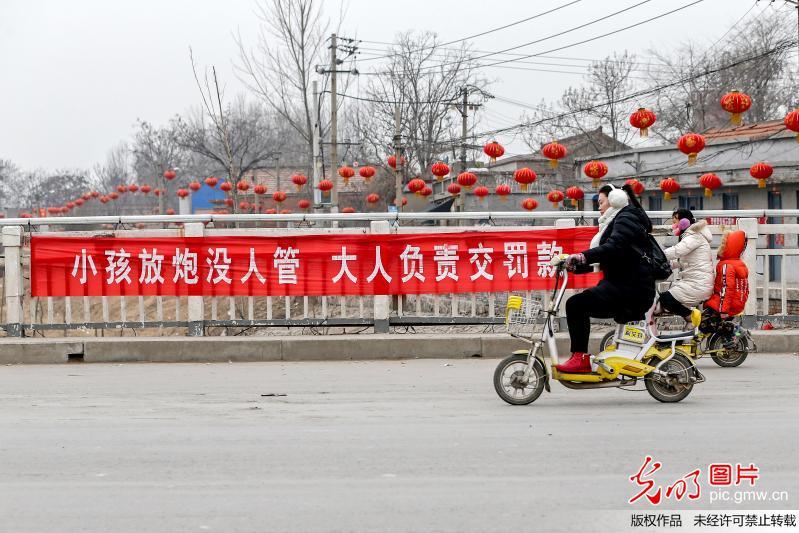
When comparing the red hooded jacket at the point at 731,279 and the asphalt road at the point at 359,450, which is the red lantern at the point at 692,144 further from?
the asphalt road at the point at 359,450

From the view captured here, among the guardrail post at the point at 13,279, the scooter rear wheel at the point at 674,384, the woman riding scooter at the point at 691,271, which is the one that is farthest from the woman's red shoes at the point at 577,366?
the guardrail post at the point at 13,279

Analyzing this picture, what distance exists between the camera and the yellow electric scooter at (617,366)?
307 inches

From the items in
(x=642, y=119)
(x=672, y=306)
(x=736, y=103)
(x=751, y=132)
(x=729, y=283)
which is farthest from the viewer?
(x=751, y=132)

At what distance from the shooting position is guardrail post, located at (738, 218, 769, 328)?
11.5 meters

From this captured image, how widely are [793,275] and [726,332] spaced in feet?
47.0

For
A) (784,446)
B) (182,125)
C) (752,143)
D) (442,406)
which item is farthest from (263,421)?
(182,125)

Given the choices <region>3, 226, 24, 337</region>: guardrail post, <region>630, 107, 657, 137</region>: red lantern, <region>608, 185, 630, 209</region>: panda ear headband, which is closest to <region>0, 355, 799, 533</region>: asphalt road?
<region>608, 185, 630, 209</region>: panda ear headband

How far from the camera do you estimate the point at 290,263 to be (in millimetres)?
11609

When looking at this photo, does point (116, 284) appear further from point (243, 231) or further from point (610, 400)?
point (610, 400)

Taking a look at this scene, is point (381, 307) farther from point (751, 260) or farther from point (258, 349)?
point (751, 260)

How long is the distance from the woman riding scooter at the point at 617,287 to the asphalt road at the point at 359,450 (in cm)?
58

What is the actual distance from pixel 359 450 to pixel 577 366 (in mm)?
2285

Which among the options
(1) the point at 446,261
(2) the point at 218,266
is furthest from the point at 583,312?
(2) the point at 218,266

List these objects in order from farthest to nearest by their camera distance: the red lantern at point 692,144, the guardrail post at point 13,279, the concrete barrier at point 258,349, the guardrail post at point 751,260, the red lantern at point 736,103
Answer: the red lantern at point 692,144 → the red lantern at point 736,103 → the guardrail post at point 751,260 → the guardrail post at point 13,279 → the concrete barrier at point 258,349
